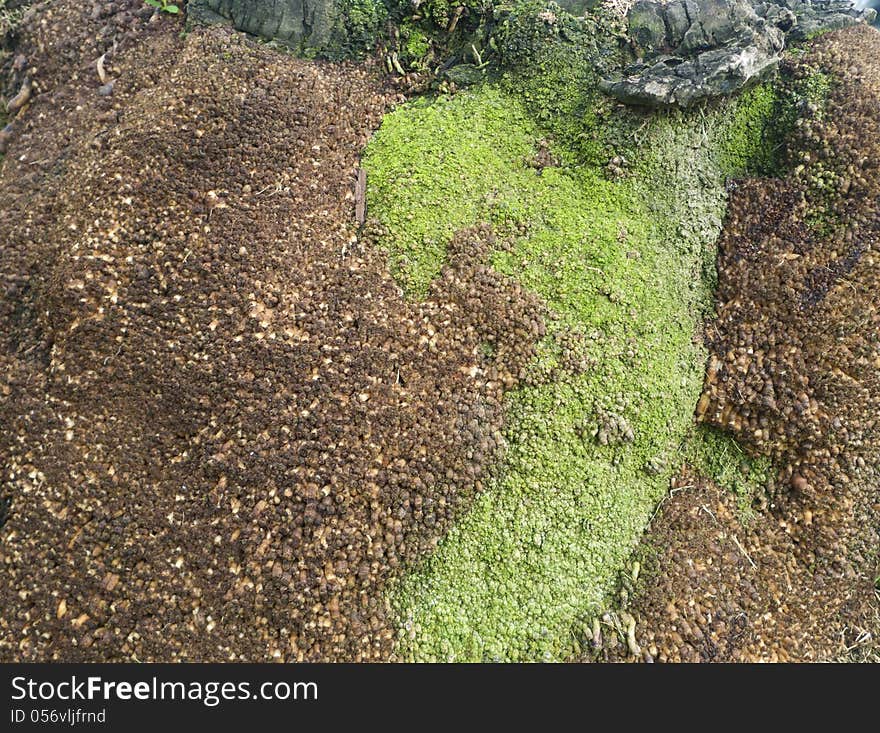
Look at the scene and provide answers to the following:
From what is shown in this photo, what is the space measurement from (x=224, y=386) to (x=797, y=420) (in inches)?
117

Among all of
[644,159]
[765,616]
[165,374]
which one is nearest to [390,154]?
[644,159]

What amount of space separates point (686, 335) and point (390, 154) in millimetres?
1987

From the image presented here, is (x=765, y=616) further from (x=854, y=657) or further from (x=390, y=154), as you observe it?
(x=390, y=154)

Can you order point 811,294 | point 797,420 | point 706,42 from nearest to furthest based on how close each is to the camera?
point 797,420 < point 811,294 < point 706,42

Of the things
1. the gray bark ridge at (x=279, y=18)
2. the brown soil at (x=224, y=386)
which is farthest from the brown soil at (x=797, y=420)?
the gray bark ridge at (x=279, y=18)

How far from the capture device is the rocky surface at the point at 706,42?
3111 millimetres

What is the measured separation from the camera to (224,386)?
2729 millimetres

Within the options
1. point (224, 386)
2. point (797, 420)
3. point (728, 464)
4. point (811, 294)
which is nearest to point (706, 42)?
point (811, 294)

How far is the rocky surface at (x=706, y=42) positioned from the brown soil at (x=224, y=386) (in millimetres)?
1380

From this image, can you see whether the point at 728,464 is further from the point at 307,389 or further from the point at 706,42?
the point at 706,42

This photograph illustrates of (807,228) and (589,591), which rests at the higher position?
(807,228)

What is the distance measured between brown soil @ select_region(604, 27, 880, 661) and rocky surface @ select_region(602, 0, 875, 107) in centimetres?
49

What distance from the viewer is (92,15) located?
3662 mm

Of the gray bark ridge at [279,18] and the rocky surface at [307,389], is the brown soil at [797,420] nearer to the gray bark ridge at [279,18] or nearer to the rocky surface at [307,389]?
the rocky surface at [307,389]
